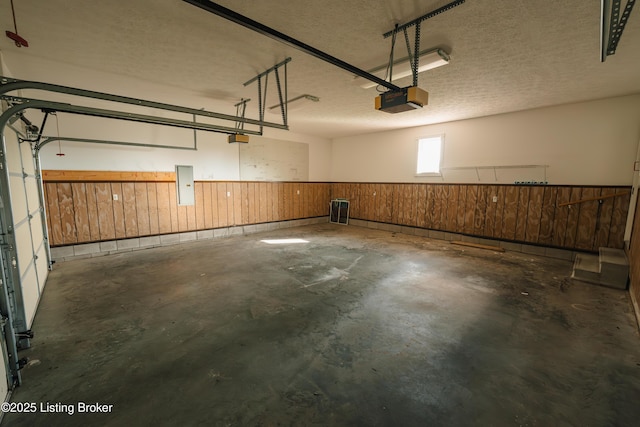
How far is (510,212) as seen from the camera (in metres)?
5.68

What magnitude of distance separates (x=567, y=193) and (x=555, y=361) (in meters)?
4.38

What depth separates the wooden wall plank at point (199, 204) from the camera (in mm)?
6344

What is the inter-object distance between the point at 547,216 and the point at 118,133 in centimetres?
892

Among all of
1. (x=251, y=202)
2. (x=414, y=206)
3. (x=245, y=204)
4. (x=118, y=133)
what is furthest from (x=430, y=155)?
(x=118, y=133)

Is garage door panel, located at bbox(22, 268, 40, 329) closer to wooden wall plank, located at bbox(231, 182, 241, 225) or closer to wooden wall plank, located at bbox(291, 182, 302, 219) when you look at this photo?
wooden wall plank, located at bbox(231, 182, 241, 225)

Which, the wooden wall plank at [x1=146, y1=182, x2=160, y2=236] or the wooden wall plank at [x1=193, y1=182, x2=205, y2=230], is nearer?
the wooden wall plank at [x1=146, y1=182, x2=160, y2=236]

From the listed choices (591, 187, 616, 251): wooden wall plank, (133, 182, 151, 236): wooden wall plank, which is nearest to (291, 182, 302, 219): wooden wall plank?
(133, 182, 151, 236): wooden wall plank

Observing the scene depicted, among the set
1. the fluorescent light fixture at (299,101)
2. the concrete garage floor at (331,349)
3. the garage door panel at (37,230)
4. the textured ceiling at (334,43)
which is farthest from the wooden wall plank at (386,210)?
the fluorescent light fixture at (299,101)

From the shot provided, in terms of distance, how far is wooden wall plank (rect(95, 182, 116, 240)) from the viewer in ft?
16.7

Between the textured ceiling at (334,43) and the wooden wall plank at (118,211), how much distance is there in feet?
7.04

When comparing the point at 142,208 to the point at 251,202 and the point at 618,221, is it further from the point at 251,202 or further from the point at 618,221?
the point at 618,221

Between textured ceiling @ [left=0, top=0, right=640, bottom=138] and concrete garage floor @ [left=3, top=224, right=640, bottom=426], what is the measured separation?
2984 mm

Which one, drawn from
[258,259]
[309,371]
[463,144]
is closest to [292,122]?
[258,259]

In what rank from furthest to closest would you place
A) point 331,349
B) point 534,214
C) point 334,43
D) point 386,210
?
1. point 386,210
2. point 534,214
3. point 334,43
4. point 331,349
